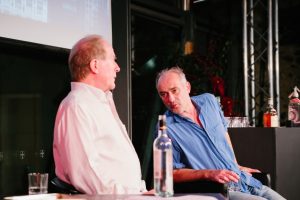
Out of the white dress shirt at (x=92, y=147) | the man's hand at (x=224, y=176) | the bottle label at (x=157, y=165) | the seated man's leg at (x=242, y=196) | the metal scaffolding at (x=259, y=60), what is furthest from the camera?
the metal scaffolding at (x=259, y=60)

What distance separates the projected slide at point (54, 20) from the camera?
3.24 meters

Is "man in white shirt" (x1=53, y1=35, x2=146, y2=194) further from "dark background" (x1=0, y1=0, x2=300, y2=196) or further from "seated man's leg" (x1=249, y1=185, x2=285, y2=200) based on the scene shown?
"dark background" (x1=0, y1=0, x2=300, y2=196)

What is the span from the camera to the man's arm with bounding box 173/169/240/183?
102 inches

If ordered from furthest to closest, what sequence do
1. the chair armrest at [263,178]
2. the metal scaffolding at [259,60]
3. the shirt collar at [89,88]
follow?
the metal scaffolding at [259,60] < the chair armrest at [263,178] < the shirt collar at [89,88]

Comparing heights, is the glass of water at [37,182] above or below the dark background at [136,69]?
below

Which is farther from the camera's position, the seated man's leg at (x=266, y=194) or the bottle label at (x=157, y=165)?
the seated man's leg at (x=266, y=194)

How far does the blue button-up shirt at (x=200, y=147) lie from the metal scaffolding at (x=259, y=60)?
116 inches

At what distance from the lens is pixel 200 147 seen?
302cm

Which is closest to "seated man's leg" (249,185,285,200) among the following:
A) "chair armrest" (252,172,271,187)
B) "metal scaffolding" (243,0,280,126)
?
"chair armrest" (252,172,271,187)

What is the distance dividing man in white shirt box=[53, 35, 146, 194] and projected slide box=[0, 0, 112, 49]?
1.11 m

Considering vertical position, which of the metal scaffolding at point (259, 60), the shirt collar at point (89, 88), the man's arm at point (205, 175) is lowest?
the man's arm at point (205, 175)

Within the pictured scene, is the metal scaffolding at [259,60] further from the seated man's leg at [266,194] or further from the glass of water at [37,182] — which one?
the glass of water at [37,182]

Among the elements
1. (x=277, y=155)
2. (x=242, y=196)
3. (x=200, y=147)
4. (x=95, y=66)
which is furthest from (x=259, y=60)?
(x=95, y=66)

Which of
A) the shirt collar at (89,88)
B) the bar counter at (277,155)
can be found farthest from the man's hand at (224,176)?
the bar counter at (277,155)
